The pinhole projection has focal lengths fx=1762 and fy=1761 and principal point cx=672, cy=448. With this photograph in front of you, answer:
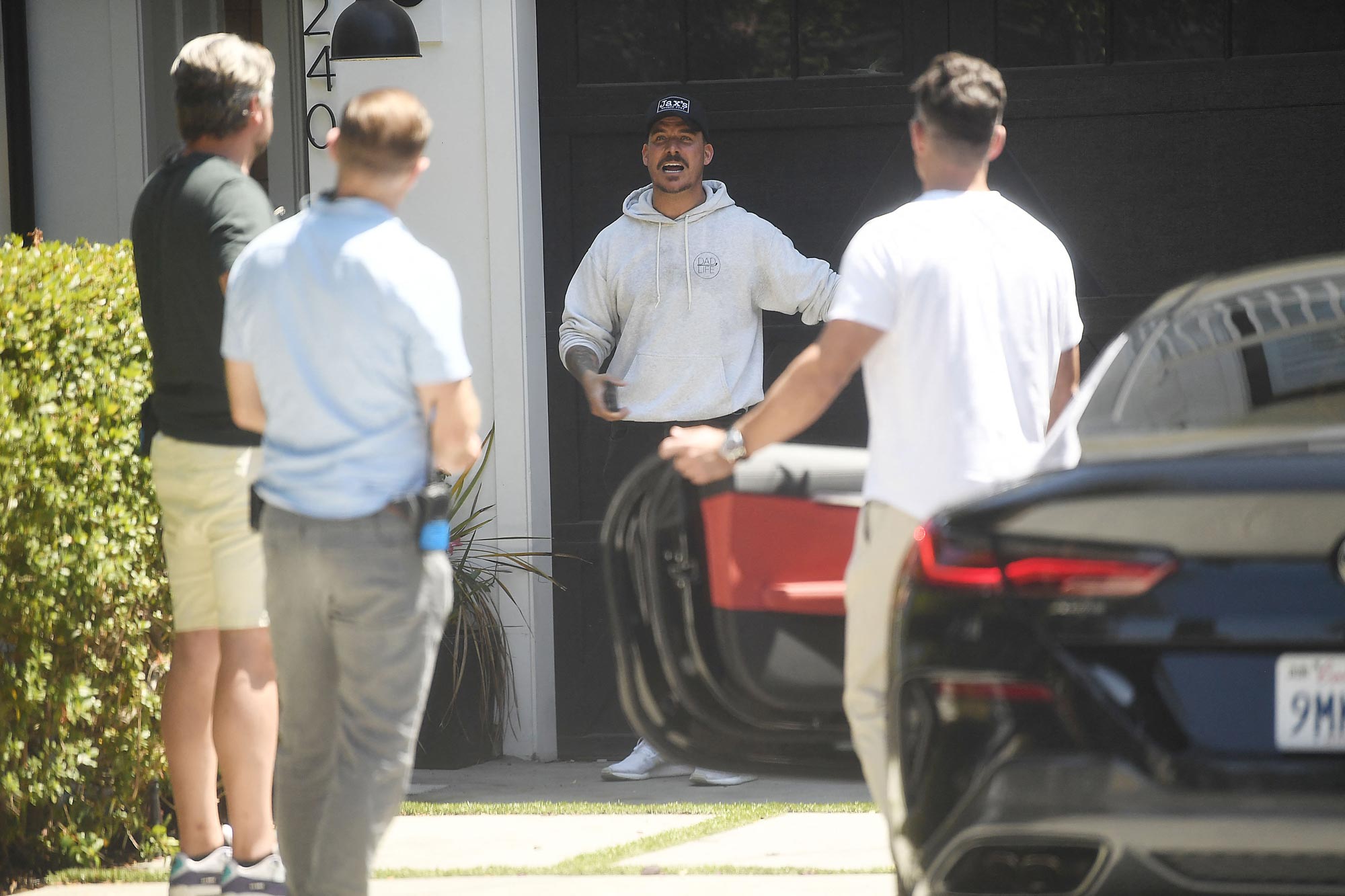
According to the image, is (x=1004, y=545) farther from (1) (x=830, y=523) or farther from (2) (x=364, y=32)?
(2) (x=364, y=32)

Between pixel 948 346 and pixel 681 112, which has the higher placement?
pixel 681 112

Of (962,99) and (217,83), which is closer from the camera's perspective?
(962,99)

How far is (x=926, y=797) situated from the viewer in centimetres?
282

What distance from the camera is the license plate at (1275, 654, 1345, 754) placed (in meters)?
2.62

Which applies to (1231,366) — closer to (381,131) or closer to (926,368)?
(926,368)

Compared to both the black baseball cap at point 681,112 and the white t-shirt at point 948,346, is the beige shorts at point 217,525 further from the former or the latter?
the black baseball cap at point 681,112

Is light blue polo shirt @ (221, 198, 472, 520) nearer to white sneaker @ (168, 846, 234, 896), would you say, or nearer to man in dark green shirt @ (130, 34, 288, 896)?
man in dark green shirt @ (130, 34, 288, 896)

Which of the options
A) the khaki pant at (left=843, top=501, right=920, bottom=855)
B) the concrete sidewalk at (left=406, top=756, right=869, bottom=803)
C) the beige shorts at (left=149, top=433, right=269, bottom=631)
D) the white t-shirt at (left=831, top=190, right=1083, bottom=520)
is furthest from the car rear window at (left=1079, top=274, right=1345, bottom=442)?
the concrete sidewalk at (left=406, top=756, right=869, bottom=803)

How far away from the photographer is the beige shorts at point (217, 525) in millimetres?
3982

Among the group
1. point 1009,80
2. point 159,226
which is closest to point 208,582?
point 159,226

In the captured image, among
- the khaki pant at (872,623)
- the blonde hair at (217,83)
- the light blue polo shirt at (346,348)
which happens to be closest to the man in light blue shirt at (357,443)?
the light blue polo shirt at (346,348)

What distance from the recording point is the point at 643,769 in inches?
240

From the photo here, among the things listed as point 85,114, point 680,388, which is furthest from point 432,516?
point 85,114

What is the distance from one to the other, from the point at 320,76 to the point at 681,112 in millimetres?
1479
